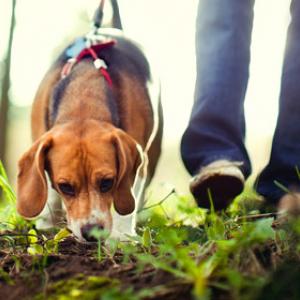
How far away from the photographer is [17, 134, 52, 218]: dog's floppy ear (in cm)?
324

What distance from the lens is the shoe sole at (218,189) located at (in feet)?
10.2

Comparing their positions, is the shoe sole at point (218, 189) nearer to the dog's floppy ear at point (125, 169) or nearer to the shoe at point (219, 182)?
the shoe at point (219, 182)

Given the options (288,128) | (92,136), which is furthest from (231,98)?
(92,136)

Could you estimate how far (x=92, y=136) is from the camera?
3.54m

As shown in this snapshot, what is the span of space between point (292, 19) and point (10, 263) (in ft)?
6.89

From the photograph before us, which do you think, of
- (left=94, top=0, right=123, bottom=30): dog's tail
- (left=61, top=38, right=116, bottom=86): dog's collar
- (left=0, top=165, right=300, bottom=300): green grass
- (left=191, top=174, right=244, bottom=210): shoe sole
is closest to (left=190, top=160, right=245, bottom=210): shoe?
(left=191, top=174, right=244, bottom=210): shoe sole

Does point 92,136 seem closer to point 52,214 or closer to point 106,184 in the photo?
point 106,184

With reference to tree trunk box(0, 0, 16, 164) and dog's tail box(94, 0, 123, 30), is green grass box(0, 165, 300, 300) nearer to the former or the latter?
dog's tail box(94, 0, 123, 30)

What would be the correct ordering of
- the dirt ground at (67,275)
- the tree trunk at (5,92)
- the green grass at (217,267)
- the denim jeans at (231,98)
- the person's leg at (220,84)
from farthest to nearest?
the tree trunk at (5,92) → the person's leg at (220,84) → the denim jeans at (231,98) → the dirt ground at (67,275) → the green grass at (217,267)

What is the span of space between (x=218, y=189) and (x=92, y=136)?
815 mm

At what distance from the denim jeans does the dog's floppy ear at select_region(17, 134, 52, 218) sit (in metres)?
0.78

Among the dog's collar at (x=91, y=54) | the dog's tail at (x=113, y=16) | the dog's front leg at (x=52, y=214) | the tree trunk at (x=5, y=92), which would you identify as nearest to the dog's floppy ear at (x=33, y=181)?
the dog's front leg at (x=52, y=214)

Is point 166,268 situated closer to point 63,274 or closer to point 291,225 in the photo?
point 63,274

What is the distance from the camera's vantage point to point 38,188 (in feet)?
10.8
